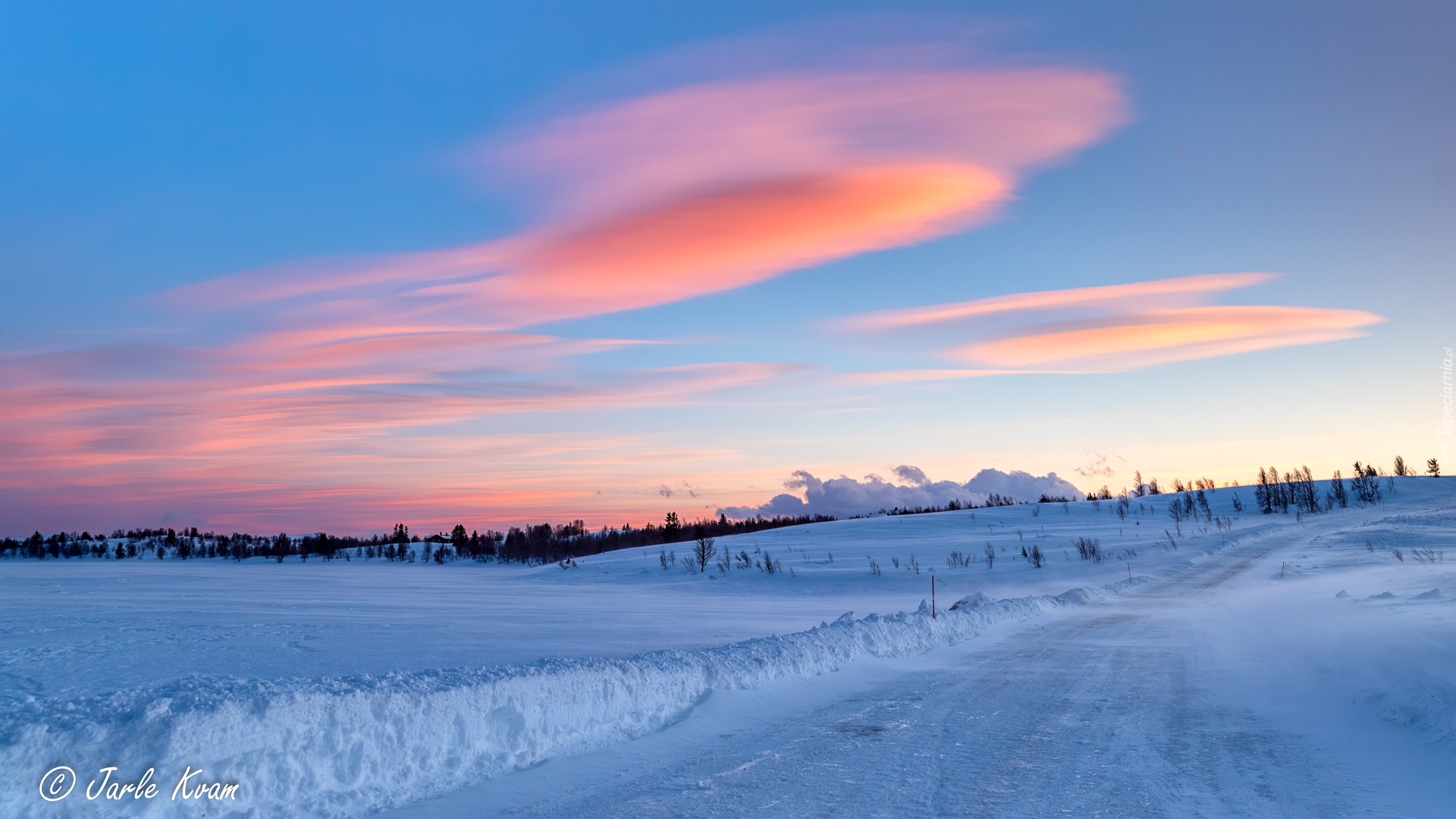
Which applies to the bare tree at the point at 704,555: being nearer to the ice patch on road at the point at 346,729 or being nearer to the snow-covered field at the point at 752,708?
the snow-covered field at the point at 752,708

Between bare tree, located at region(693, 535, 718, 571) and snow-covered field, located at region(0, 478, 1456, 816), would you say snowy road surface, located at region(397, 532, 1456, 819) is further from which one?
bare tree, located at region(693, 535, 718, 571)

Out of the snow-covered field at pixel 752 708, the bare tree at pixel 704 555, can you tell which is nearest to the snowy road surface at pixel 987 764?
the snow-covered field at pixel 752 708

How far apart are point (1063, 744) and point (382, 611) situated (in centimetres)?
1974

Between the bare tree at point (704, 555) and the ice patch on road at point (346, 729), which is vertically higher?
the ice patch on road at point (346, 729)

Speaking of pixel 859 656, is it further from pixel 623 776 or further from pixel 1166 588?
pixel 1166 588

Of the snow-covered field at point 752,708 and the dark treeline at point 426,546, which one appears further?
the dark treeline at point 426,546

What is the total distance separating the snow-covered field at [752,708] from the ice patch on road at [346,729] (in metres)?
0.02

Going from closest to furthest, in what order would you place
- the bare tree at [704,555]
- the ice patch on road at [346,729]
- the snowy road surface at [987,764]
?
the ice patch on road at [346,729], the snowy road surface at [987,764], the bare tree at [704,555]

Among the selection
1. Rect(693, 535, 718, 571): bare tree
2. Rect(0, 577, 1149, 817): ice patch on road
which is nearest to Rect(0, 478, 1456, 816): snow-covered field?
Rect(0, 577, 1149, 817): ice patch on road

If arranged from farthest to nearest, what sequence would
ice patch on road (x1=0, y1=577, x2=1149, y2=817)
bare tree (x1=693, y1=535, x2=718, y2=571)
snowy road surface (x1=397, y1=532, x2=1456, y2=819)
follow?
bare tree (x1=693, y1=535, x2=718, y2=571), snowy road surface (x1=397, y1=532, x2=1456, y2=819), ice patch on road (x1=0, y1=577, x2=1149, y2=817)

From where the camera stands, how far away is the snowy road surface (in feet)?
21.3

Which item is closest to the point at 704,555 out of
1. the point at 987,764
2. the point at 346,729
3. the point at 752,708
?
the point at 752,708

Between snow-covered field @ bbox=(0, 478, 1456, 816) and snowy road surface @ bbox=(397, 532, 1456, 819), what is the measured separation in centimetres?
4

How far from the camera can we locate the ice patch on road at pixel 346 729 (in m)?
6.22
